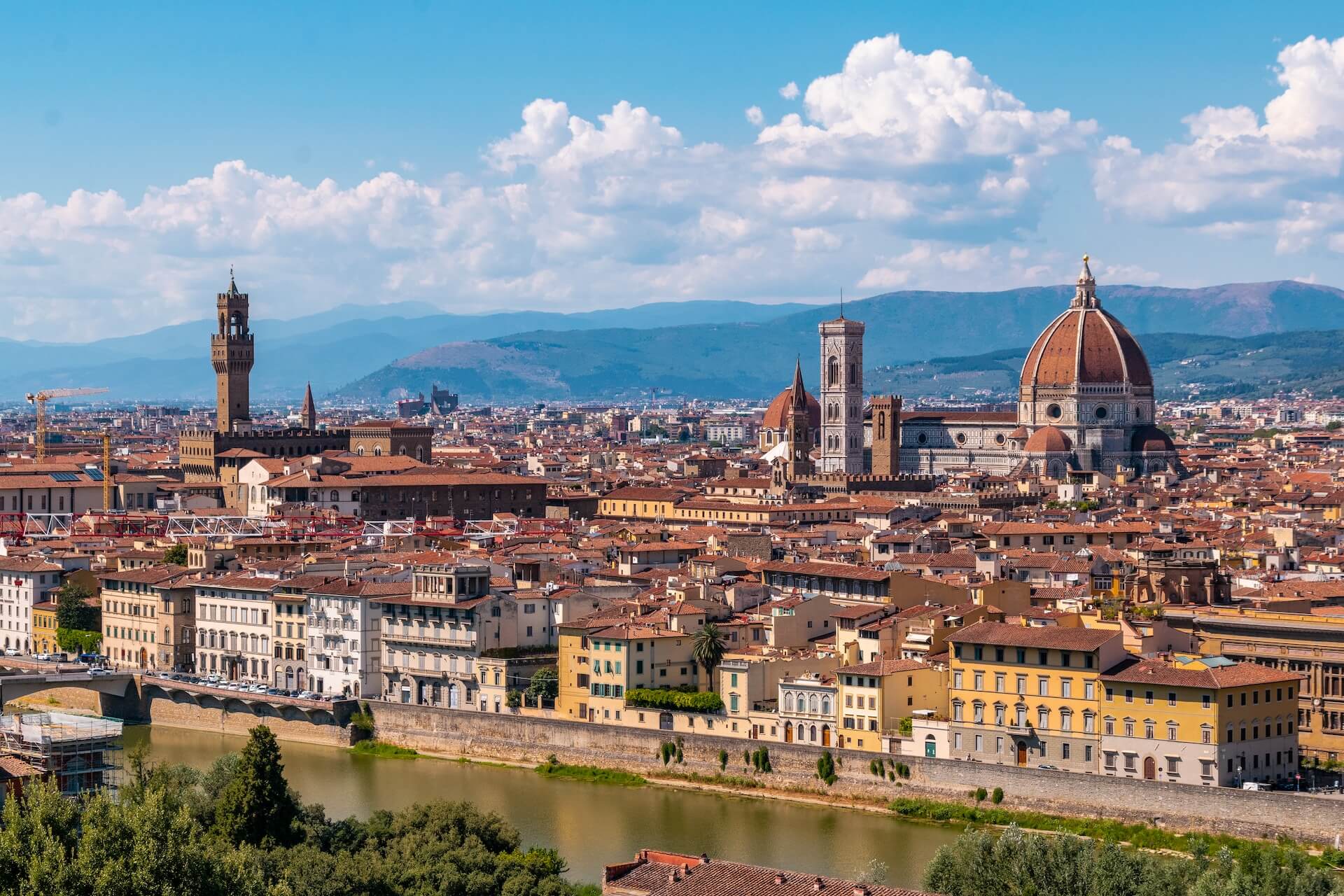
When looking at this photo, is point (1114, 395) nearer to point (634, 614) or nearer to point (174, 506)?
point (174, 506)

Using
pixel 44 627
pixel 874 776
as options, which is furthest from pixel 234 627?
pixel 874 776

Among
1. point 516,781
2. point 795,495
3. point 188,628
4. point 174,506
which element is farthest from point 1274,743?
point 174,506

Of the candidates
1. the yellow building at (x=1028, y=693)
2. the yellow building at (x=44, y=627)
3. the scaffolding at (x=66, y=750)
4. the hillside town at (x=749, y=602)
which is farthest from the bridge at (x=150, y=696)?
the scaffolding at (x=66, y=750)

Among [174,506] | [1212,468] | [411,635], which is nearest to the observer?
[411,635]

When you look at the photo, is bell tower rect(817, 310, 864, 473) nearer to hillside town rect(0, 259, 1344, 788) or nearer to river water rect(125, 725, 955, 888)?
hillside town rect(0, 259, 1344, 788)

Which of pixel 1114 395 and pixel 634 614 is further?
pixel 1114 395

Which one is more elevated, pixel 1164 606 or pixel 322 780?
pixel 1164 606
